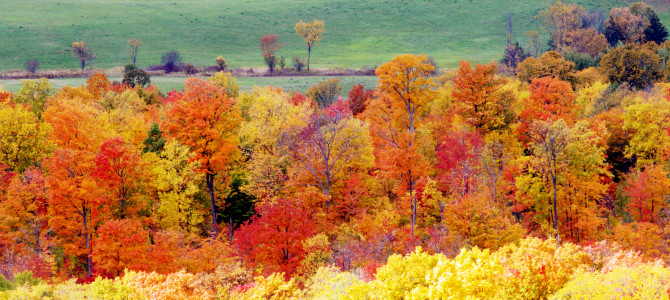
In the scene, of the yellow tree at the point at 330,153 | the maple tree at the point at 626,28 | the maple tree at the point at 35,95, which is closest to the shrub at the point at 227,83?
the maple tree at the point at 35,95

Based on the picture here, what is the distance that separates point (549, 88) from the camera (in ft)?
217

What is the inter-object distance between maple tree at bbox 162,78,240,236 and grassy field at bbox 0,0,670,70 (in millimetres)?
95859

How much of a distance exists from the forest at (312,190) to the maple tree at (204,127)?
0.76 feet

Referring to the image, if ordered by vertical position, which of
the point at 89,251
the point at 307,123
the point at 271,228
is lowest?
the point at 89,251

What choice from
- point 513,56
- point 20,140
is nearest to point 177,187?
point 20,140

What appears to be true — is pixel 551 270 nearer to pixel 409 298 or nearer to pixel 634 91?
pixel 409 298

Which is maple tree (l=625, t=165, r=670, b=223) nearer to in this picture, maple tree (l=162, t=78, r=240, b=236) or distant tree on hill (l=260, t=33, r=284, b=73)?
maple tree (l=162, t=78, r=240, b=236)

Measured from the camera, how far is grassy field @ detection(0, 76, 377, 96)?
125925mm

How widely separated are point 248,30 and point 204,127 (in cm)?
13060

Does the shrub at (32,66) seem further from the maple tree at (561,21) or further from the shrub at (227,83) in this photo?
the maple tree at (561,21)

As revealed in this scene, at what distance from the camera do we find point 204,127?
190ft

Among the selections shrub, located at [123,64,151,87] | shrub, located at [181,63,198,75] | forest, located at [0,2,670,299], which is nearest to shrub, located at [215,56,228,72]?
shrub, located at [181,63,198,75]

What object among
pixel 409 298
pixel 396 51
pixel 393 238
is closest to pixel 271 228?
pixel 393 238

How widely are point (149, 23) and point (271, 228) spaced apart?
15108cm
